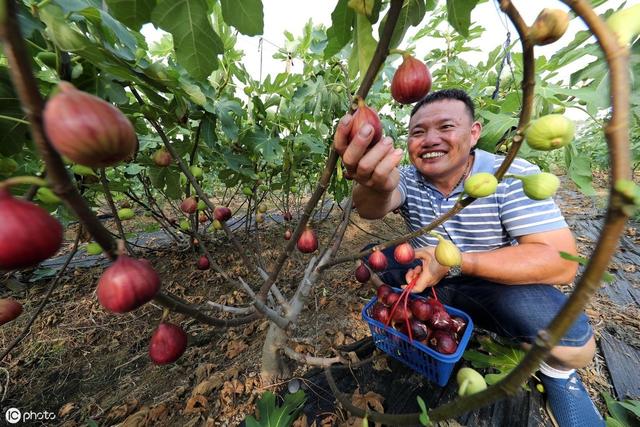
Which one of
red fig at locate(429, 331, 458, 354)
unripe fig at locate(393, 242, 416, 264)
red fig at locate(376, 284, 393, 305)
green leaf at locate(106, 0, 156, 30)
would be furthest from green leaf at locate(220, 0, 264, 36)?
red fig at locate(429, 331, 458, 354)

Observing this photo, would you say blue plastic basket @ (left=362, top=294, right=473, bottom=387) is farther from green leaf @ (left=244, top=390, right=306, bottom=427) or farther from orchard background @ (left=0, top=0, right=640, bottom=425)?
green leaf @ (left=244, top=390, right=306, bottom=427)

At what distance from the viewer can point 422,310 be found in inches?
55.6

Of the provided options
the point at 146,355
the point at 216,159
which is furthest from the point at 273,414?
the point at 216,159

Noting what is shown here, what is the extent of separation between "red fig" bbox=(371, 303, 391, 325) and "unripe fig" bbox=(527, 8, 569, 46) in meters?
1.35

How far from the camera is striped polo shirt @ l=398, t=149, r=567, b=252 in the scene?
4.98 feet

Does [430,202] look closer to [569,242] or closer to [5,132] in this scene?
[569,242]

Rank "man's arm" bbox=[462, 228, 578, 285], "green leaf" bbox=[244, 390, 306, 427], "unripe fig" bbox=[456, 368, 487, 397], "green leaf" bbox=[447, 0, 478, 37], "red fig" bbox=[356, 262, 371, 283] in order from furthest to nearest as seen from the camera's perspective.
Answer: "red fig" bbox=[356, 262, 371, 283]
"man's arm" bbox=[462, 228, 578, 285]
"green leaf" bbox=[244, 390, 306, 427]
"green leaf" bbox=[447, 0, 478, 37]
"unripe fig" bbox=[456, 368, 487, 397]

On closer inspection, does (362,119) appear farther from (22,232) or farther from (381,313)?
(381,313)

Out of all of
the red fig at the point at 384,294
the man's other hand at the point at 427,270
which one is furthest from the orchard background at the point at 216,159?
the man's other hand at the point at 427,270

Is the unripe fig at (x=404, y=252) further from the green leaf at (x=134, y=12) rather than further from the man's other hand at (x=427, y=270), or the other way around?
the green leaf at (x=134, y=12)

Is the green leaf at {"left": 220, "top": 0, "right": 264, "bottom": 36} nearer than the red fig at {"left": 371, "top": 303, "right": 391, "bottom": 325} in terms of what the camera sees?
Yes

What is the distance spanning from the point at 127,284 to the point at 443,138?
5.38 feet

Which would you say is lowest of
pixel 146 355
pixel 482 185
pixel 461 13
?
pixel 146 355

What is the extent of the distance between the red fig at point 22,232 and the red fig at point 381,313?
4.62 feet
